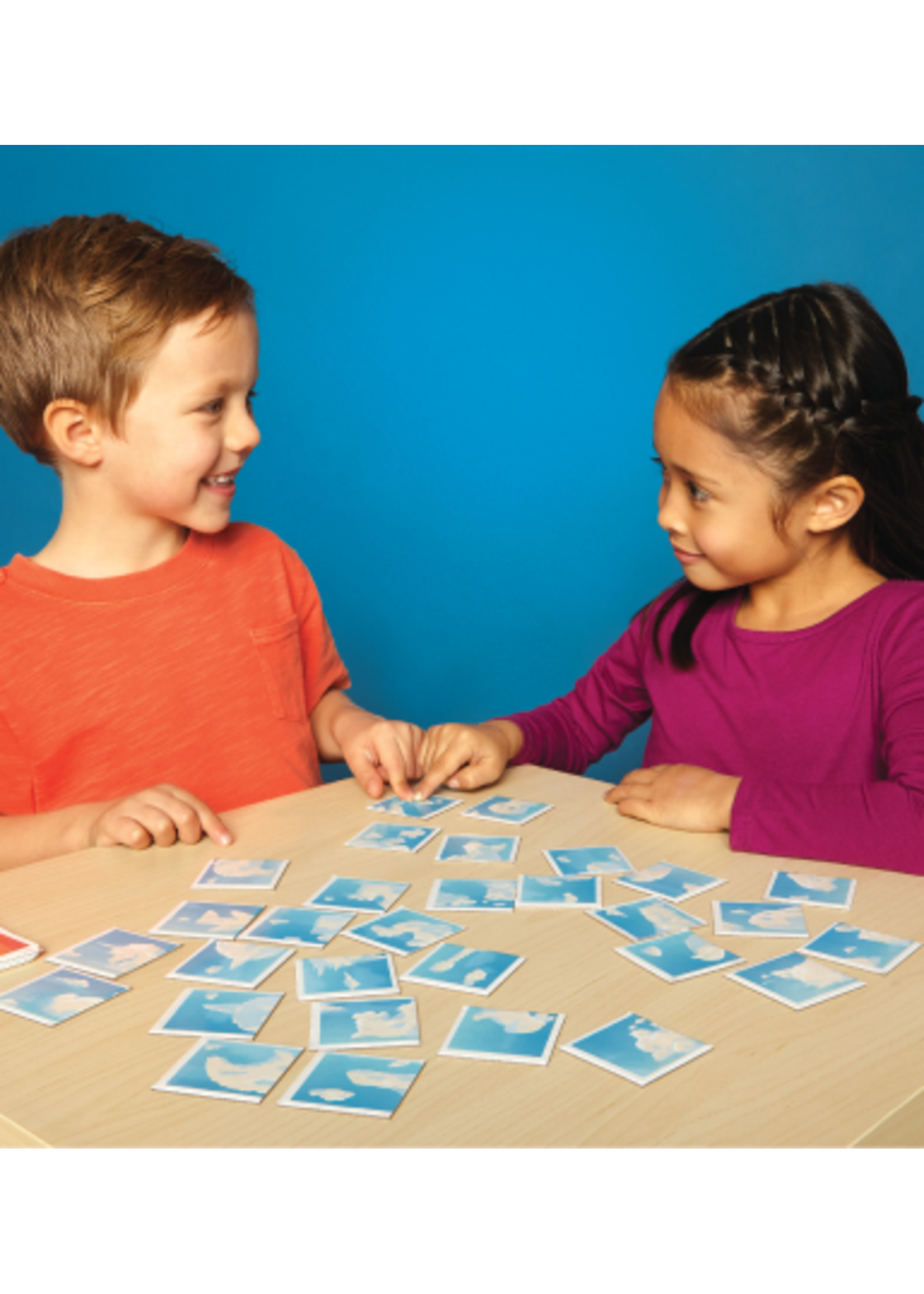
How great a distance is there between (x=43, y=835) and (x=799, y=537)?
1024 millimetres

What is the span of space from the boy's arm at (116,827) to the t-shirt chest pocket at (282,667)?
0.39 m

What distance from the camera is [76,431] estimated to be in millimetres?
1403

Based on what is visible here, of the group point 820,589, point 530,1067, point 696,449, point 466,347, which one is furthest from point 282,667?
point 466,347

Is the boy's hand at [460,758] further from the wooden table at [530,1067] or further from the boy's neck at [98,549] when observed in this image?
the boy's neck at [98,549]

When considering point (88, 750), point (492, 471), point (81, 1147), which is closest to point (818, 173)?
point (492, 471)

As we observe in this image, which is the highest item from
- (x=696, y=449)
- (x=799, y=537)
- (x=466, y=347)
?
(x=466, y=347)

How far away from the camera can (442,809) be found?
50.3 inches

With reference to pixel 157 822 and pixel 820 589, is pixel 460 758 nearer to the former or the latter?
pixel 157 822

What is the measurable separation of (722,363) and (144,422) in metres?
0.75

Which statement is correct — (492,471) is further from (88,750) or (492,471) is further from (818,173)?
(88,750)

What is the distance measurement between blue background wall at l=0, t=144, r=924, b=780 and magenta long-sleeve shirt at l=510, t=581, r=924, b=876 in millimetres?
1270

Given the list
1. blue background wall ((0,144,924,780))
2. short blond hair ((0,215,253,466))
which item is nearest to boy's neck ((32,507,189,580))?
short blond hair ((0,215,253,466))

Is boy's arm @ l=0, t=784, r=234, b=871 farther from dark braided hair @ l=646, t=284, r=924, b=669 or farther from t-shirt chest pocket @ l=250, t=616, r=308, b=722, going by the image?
dark braided hair @ l=646, t=284, r=924, b=669

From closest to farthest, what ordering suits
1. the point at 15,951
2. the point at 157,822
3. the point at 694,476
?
the point at 15,951, the point at 157,822, the point at 694,476
